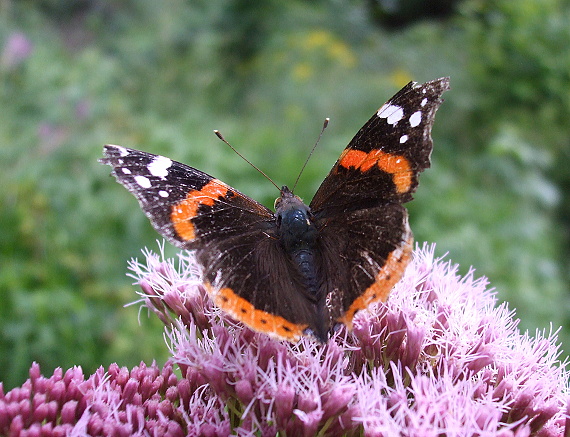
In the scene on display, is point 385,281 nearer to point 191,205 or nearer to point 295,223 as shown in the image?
point 295,223

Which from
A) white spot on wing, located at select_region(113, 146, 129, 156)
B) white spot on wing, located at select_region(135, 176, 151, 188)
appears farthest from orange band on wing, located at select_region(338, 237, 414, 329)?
white spot on wing, located at select_region(113, 146, 129, 156)

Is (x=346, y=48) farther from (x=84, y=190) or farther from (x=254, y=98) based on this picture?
(x=84, y=190)

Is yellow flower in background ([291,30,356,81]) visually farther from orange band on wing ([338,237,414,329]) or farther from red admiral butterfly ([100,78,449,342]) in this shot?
orange band on wing ([338,237,414,329])

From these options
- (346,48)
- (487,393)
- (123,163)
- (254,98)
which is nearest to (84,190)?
(123,163)

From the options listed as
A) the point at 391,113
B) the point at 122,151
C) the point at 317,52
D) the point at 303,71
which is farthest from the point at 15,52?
the point at 391,113

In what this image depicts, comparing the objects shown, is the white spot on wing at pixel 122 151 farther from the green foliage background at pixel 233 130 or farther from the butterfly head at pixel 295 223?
the green foliage background at pixel 233 130

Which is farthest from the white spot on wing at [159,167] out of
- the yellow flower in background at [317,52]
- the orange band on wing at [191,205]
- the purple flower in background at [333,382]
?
the yellow flower in background at [317,52]
